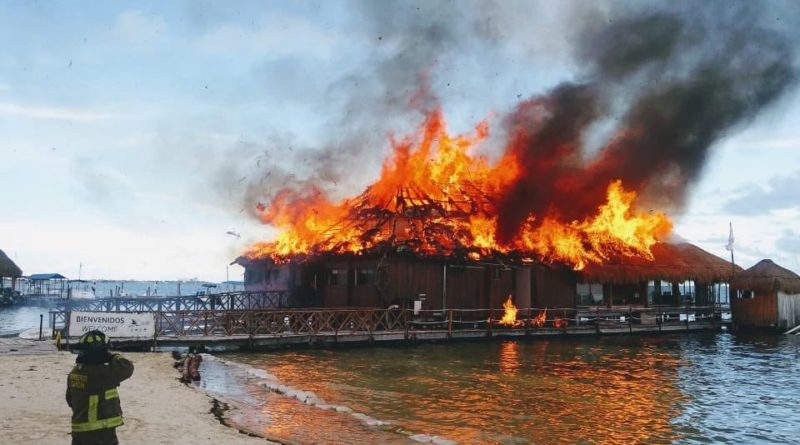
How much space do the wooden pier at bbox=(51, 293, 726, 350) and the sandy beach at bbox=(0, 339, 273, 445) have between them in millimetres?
4665

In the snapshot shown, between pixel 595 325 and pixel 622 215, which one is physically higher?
pixel 622 215

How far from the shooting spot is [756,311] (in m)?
41.4

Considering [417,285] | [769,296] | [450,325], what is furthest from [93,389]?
[769,296]

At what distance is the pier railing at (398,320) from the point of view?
26.9m

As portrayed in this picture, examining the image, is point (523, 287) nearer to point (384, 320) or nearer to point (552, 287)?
point (552, 287)

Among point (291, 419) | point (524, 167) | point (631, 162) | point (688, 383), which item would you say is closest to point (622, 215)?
point (631, 162)

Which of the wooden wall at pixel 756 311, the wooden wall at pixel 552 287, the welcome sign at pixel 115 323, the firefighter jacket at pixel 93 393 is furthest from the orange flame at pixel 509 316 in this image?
the firefighter jacket at pixel 93 393

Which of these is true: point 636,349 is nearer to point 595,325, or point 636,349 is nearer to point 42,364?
point 595,325

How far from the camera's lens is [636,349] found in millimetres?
31781

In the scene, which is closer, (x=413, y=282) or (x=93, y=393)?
(x=93, y=393)

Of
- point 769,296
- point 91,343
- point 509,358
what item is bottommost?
point 509,358

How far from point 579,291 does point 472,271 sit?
351 inches

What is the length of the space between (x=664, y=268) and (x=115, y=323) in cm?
3204

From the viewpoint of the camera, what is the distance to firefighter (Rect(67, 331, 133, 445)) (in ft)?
21.5
